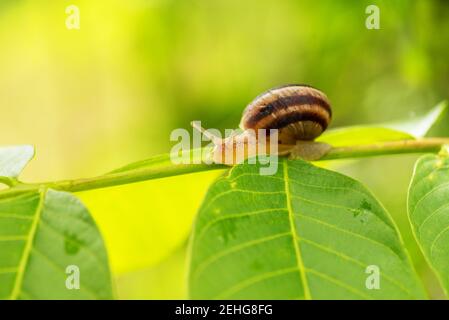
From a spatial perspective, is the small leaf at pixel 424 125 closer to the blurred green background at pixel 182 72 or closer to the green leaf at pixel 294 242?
the green leaf at pixel 294 242

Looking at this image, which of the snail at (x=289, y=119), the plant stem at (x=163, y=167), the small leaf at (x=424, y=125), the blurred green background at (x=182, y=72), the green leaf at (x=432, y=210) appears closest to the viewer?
the green leaf at (x=432, y=210)

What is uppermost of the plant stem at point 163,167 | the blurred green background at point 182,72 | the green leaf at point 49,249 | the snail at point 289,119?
the blurred green background at point 182,72

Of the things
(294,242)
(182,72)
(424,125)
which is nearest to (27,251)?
(294,242)

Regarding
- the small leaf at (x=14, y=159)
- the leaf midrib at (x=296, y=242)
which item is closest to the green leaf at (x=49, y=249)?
the small leaf at (x=14, y=159)

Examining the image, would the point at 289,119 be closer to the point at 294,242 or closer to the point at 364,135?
the point at 364,135

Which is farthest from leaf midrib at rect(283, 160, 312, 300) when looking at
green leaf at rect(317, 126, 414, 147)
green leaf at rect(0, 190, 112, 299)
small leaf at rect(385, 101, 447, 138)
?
small leaf at rect(385, 101, 447, 138)
